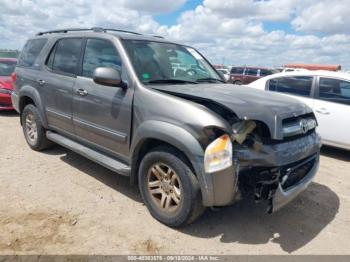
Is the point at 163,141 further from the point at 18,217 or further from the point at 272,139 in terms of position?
the point at 18,217

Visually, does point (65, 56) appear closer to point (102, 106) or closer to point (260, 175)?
point (102, 106)

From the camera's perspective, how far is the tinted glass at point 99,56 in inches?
158

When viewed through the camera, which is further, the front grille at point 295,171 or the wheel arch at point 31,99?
the wheel arch at point 31,99

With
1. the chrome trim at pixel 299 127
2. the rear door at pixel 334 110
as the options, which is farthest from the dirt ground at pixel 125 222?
the rear door at pixel 334 110

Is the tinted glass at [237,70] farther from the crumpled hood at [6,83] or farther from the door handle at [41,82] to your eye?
the door handle at [41,82]

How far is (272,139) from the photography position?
10.3 ft

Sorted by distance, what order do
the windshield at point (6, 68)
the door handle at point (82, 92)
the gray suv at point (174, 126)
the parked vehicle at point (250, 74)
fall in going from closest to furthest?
1. the gray suv at point (174, 126)
2. the door handle at point (82, 92)
3. the windshield at point (6, 68)
4. the parked vehicle at point (250, 74)

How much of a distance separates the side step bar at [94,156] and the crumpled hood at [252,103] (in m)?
1.04

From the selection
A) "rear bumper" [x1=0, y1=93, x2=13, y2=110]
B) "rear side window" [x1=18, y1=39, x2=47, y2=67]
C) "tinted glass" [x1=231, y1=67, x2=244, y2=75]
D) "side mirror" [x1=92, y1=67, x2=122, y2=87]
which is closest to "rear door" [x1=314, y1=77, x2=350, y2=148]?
"side mirror" [x1=92, y1=67, x2=122, y2=87]

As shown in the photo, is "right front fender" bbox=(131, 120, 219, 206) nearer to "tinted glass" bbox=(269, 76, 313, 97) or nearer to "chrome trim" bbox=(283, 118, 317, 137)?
"chrome trim" bbox=(283, 118, 317, 137)

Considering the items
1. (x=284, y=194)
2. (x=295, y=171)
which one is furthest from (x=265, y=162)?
(x=295, y=171)

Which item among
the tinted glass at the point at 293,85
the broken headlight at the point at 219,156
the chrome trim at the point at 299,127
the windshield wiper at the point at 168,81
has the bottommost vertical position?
the broken headlight at the point at 219,156

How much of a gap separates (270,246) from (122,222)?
155cm

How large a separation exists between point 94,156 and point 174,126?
1.50 metres
